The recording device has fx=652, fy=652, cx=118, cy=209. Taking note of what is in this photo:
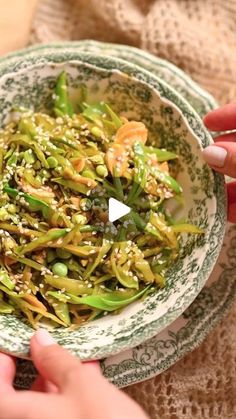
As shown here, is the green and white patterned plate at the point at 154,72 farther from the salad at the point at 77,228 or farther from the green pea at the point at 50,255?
the green pea at the point at 50,255

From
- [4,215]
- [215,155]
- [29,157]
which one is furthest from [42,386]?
[215,155]

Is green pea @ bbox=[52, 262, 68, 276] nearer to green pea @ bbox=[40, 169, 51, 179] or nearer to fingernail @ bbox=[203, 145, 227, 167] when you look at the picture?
green pea @ bbox=[40, 169, 51, 179]

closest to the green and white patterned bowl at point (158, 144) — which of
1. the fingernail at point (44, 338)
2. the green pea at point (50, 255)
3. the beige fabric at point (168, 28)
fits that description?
the fingernail at point (44, 338)

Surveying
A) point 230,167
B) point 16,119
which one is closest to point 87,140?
point 16,119

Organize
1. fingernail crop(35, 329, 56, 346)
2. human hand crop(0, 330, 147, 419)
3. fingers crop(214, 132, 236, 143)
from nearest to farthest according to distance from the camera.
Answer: human hand crop(0, 330, 147, 419)
fingernail crop(35, 329, 56, 346)
fingers crop(214, 132, 236, 143)

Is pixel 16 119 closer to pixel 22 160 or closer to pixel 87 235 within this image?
pixel 22 160

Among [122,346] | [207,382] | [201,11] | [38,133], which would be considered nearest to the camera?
[122,346]

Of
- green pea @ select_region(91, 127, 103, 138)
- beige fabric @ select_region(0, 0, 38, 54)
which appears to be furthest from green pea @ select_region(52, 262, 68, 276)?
beige fabric @ select_region(0, 0, 38, 54)

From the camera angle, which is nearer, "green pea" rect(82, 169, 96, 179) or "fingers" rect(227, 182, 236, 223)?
"green pea" rect(82, 169, 96, 179)
